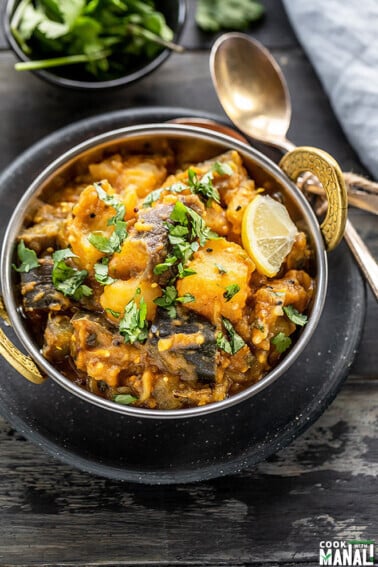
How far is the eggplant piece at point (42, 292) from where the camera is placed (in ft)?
10.2

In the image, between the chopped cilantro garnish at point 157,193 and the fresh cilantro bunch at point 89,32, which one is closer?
the chopped cilantro garnish at point 157,193

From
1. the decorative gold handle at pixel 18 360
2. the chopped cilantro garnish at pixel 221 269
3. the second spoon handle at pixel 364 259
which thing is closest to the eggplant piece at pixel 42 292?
the decorative gold handle at pixel 18 360

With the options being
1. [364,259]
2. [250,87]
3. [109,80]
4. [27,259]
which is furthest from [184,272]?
[109,80]

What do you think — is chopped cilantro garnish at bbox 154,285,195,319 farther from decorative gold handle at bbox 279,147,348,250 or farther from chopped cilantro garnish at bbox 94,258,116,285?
decorative gold handle at bbox 279,147,348,250

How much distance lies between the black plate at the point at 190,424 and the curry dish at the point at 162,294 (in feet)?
0.93

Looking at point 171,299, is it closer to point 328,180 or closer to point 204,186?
point 204,186

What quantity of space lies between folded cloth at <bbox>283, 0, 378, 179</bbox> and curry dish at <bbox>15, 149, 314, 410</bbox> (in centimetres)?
104

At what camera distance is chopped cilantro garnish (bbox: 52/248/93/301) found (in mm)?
3070

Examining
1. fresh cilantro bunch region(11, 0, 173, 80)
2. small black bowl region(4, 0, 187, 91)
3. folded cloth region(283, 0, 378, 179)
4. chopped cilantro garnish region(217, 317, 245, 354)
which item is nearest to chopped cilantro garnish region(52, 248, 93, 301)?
chopped cilantro garnish region(217, 317, 245, 354)

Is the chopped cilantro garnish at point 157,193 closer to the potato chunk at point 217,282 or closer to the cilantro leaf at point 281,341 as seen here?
the potato chunk at point 217,282

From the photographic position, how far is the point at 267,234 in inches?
122

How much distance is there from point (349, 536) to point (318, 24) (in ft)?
9.32

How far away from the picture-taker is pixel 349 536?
3.50 meters

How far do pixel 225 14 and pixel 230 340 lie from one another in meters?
2.22
